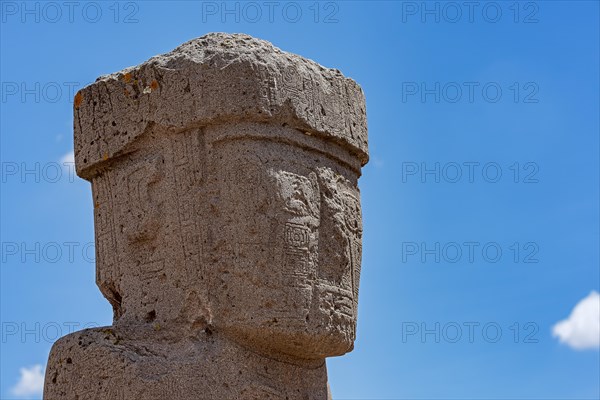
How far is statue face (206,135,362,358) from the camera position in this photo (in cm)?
711

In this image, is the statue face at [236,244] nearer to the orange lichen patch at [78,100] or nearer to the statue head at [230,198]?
the statue head at [230,198]

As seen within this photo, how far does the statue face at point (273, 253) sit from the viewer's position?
7109mm

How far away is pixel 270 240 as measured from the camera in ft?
23.4

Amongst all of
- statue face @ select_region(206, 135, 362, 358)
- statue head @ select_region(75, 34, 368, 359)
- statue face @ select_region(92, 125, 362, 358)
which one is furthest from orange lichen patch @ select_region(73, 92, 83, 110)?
statue face @ select_region(206, 135, 362, 358)

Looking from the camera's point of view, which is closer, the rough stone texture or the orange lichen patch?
the rough stone texture

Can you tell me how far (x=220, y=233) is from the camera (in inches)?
283

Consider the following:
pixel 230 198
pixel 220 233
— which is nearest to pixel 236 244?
pixel 220 233

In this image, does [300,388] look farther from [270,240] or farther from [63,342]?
[63,342]

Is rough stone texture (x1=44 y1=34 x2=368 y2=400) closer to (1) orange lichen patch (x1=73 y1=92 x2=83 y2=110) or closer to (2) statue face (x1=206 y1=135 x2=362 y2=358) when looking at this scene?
(2) statue face (x1=206 y1=135 x2=362 y2=358)

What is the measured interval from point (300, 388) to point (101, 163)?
189cm

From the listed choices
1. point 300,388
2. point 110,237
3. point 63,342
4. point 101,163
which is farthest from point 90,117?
point 300,388

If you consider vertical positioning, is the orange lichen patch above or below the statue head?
above

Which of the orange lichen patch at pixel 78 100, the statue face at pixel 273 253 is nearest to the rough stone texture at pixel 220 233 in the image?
the statue face at pixel 273 253

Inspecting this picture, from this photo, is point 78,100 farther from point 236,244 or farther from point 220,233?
point 236,244
